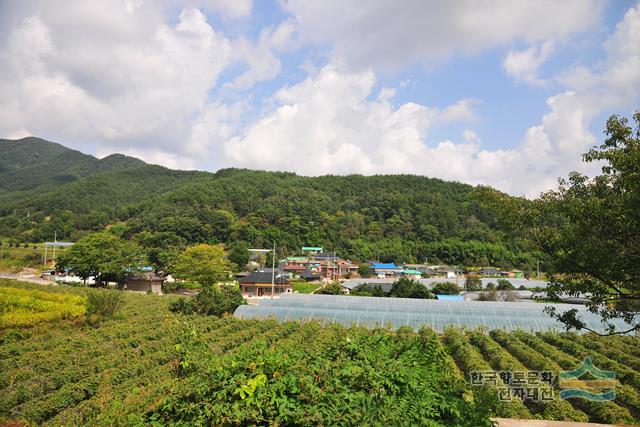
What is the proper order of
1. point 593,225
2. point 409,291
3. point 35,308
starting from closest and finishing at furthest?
point 593,225 < point 35,308 < point 409,291

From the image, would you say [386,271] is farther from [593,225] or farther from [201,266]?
[593,225]

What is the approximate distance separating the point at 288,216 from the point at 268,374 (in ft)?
218

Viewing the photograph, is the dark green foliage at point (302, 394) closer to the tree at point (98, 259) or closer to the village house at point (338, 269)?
the tree at point (98, 259)

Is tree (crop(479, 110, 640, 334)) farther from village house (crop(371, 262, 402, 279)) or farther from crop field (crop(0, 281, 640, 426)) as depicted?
village house (crop(371, 262, 402, 279))

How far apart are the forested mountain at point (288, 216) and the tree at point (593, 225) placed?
46.0 metres

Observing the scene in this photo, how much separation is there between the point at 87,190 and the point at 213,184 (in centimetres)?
2597

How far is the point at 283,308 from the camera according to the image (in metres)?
20.9

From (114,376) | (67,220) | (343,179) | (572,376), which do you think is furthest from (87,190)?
(572,376)

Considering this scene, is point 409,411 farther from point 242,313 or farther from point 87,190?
point 87,190

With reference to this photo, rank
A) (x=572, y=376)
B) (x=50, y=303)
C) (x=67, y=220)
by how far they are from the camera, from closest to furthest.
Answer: (x=572, y=376)
(x=50, y=303)
(x=67, y=220)

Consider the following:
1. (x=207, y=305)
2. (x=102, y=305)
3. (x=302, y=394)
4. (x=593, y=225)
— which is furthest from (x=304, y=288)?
(x=302, y=394)

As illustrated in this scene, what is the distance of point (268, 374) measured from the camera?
3.40 m

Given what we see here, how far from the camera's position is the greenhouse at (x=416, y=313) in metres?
19.0

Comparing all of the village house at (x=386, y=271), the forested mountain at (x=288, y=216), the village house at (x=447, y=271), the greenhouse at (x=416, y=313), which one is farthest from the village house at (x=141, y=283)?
the village house at (x=447, y=271)
